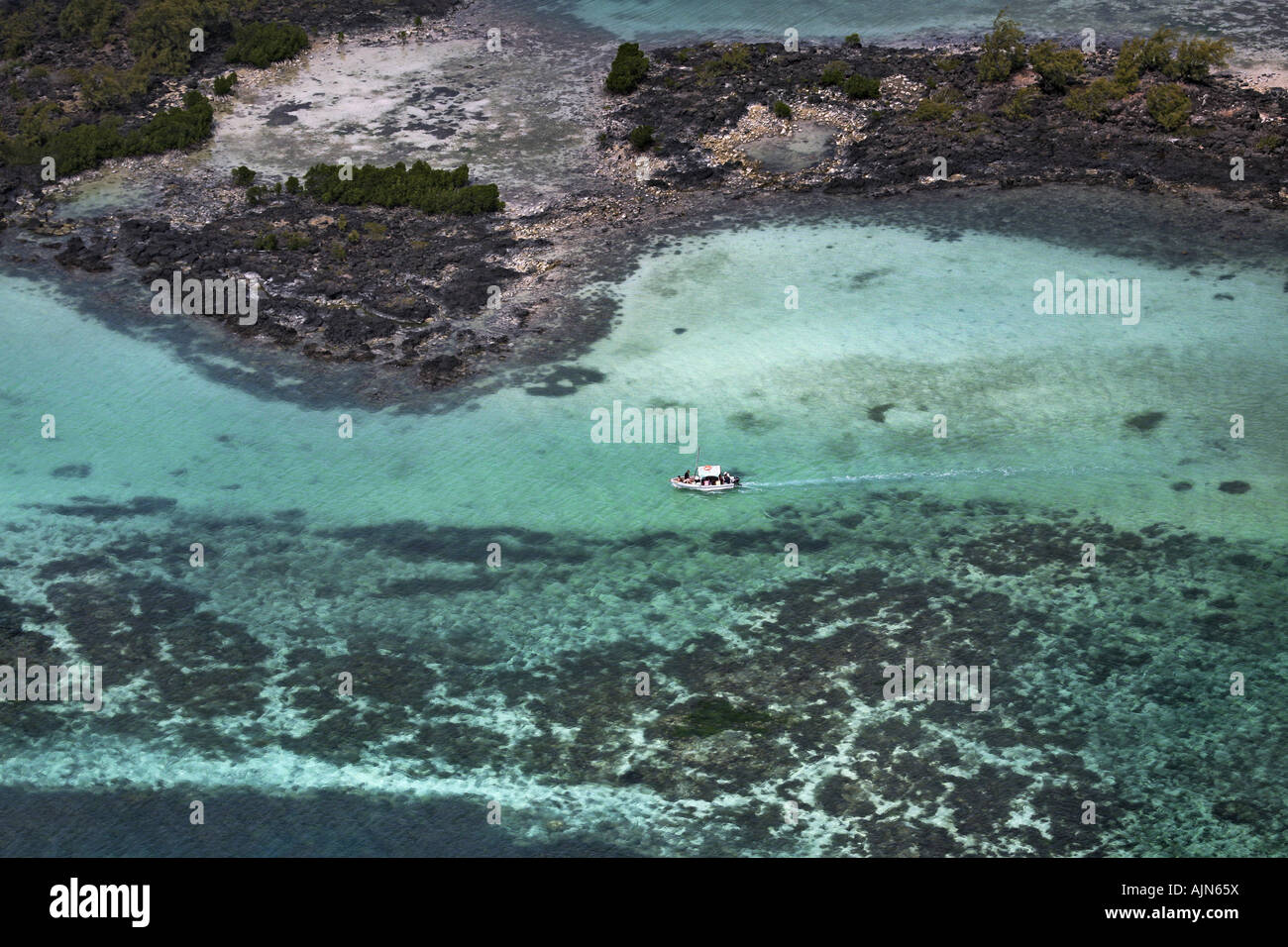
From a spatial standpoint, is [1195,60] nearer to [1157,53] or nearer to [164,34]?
[1157,53]

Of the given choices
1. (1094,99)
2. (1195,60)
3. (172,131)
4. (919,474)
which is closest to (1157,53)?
(1195,60)

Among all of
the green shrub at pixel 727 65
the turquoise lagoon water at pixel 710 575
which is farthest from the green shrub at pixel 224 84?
the green shrub at pixel 727 65

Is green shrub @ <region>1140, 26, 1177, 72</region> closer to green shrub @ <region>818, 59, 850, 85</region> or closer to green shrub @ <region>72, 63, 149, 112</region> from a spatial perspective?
green shrub @ <region>818, 59, 850, 85</region>

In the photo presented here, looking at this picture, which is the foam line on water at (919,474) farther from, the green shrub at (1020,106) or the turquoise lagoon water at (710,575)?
the green shrub at (1020,106)

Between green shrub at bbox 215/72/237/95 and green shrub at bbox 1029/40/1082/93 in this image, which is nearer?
green shrub at bbox 1029/40/1082/93

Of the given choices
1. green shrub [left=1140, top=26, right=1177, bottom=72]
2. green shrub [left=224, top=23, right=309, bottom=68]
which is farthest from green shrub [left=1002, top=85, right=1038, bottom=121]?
green shrub [left=224, top=23, right=309, bottom=68]

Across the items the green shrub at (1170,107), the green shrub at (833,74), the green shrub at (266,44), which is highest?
the green shrub at (266,44)
